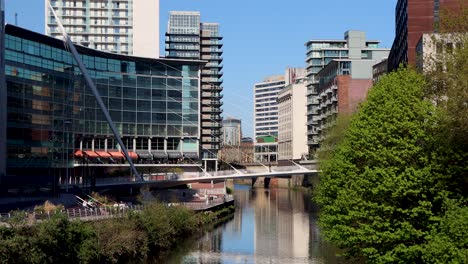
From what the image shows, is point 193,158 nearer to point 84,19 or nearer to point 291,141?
point 84,19

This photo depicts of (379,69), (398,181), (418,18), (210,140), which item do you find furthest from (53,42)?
(398,181)

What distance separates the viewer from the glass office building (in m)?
78.8

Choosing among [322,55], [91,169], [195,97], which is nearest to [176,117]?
[195,97]

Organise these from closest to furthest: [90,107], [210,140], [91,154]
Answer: [90,107]
[91,154]
[210,140]

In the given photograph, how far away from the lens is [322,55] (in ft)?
550

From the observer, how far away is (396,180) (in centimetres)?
3331

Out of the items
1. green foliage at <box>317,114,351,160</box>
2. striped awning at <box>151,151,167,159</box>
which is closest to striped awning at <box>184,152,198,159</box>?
striped awning at <box>151,151,167,159</box>

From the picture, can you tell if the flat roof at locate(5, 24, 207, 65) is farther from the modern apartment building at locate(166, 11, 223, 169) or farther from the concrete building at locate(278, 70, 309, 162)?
the concrete building at locate(278, 70, 309, 162)

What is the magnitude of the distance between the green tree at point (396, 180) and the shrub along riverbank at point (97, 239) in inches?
554

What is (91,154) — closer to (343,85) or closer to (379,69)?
(343,85)

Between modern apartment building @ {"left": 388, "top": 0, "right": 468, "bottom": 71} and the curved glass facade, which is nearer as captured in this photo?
modern apartment building @ {"left": 388, "top": 0, "right": 468, "bottom": 71}

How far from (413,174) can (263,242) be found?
31.8 meters

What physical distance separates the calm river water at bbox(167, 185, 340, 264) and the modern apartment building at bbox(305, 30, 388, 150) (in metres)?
55.3

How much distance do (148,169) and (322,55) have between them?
70.6 meters
